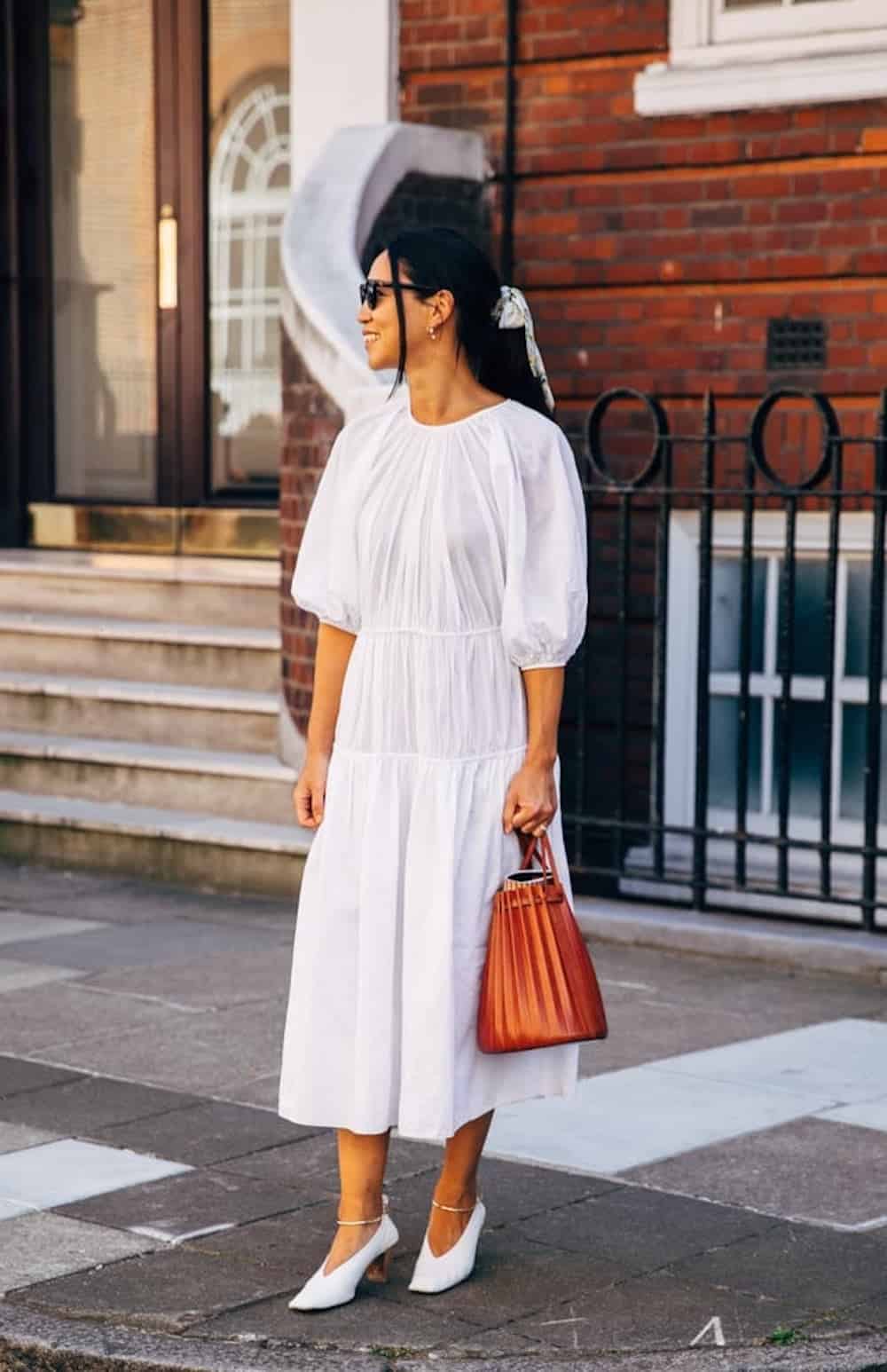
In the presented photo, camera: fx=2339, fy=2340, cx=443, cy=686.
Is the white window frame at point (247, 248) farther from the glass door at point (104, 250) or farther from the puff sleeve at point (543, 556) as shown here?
the puff sleeve at point (543, 556)

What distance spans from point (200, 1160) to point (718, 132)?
15.3 feet

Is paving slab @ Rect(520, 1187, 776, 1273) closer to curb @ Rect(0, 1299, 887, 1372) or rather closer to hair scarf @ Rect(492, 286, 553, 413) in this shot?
curb @ Rect(0, 1299, 887, 1372)

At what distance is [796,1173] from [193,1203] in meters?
1.29

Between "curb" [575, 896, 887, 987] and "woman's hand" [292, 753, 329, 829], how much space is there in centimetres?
309

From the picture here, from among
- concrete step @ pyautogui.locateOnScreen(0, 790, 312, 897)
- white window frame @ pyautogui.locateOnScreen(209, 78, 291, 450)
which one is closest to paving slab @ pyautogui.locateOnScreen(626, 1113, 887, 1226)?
concrete step @ pyautogui.locateOnScreen(0, 790, 312, 897)

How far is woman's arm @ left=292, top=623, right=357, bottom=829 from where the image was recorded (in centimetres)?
433

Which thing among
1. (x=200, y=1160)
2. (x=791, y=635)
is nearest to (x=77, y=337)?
(x=791, y=635)

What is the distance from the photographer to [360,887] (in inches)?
163

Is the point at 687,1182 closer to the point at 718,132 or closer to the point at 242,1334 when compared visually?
the point at 242,1334

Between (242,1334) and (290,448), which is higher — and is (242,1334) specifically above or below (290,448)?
below

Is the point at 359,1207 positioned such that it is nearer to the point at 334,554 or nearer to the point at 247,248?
the point at 334,554

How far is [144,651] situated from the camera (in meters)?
9.66

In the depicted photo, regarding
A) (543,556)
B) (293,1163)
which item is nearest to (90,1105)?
(293,1163)

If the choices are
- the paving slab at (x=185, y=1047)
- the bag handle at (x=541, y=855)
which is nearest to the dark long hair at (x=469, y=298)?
the bag handle at (x=541, y=855)
